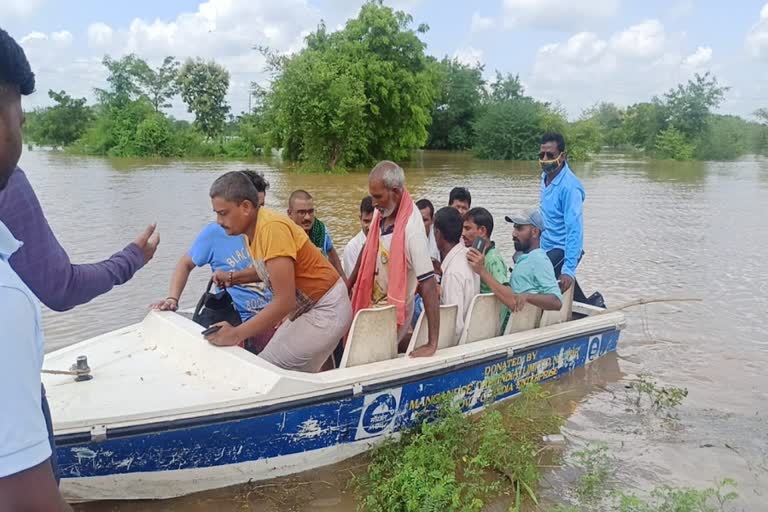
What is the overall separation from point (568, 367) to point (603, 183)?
20.3m

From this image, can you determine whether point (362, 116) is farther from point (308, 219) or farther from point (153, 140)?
point (308, 219)

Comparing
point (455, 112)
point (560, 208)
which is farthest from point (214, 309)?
point (455, 112)

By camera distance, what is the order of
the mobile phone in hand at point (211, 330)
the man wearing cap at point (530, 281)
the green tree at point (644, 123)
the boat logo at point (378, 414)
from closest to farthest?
the mobile phone in hand at point (211, 330), the boat logo at point (378, 414), the man wearing cap at point (530, 281), the green tree at point (644, 123)

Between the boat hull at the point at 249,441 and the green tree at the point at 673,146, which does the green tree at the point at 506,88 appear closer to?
the green tree at the point at 673,146

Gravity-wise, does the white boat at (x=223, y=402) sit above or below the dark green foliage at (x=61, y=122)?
below

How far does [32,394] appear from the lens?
3.46ft

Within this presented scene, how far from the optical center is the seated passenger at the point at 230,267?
439cm

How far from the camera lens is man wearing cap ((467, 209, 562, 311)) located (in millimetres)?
4531

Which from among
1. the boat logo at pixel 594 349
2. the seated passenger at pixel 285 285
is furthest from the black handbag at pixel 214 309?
the boat logo at pixel 594 349

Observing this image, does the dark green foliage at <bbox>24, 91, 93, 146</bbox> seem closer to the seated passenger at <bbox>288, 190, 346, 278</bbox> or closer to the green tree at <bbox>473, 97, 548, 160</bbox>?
the green tree at <bbox>473, 97, 548, 160</bbox>

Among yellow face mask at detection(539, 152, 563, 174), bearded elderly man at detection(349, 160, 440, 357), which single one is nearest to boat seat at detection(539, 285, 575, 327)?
yellow face mask at detection(539, 152, 563, 174)

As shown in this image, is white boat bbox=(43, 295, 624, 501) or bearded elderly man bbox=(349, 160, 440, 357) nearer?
white boat bbox=(43, 295, 624, 501)

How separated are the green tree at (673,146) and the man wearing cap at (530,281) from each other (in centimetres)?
4226

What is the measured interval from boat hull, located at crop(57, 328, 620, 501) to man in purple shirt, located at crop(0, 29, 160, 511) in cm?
98
